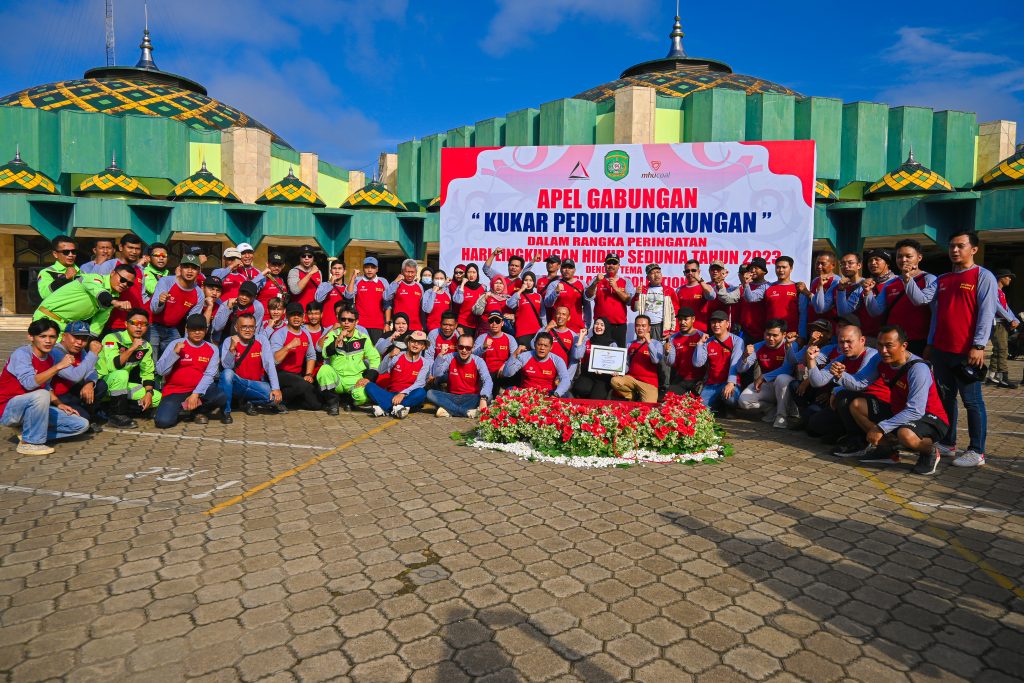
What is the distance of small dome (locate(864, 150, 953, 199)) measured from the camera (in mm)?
22328

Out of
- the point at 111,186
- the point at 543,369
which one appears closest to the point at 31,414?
the point at 543,369

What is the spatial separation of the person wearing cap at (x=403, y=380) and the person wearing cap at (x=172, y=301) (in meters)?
2.61

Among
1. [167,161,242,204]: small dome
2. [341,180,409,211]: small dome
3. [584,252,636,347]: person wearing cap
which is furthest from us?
[341,180,409,211]: small dome

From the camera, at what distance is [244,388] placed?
8312 millimetres

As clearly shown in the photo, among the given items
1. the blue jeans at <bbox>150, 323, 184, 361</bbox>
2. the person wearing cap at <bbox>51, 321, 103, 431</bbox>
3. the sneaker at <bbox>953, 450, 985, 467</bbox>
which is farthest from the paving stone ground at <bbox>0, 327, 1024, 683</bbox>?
the blue jeans at <bbox>150, 323, 184, 361</bbox>

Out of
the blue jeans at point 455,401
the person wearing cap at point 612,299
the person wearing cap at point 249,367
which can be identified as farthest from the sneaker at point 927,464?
the person wearing cap at point 249,367

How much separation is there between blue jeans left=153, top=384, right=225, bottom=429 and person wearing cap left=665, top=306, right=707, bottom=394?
5826 millimetres

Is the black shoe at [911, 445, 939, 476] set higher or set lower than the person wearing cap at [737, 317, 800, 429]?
lower

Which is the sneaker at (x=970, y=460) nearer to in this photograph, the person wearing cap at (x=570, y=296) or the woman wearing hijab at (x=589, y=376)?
the woman wearing hijab at (x=589, y=376)

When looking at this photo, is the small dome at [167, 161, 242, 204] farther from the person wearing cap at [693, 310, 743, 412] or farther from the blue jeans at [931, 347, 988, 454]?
the blue jeans at [931, 347, 988, 454]

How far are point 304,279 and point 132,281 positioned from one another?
2.47 meters

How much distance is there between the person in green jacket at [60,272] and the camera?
745 cm

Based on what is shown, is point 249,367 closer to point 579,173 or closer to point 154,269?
point 154,269

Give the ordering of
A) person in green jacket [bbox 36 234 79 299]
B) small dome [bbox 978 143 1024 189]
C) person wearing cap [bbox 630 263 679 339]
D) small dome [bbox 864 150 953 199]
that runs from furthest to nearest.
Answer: small dome [bbox 864 150 953 199], small dome [bbox 978 143 1024 189], person wearing cap [bbox 630 263 679 339], person in green jacket [bbox 36 234 79 299]
